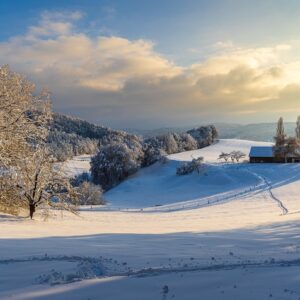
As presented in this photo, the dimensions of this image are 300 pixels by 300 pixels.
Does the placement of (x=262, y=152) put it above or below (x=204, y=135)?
below

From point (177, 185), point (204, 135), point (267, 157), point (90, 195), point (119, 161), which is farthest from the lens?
point (204, 135)

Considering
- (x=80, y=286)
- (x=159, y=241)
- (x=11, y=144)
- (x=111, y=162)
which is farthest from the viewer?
(x=111, y=162)

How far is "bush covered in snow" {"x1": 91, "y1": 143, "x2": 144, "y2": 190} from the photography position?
88875mm

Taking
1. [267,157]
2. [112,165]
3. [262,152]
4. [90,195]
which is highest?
[262,152]

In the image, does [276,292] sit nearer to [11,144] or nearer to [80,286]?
[80,286]

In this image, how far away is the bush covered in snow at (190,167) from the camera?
82.7 meters

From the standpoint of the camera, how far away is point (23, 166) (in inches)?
967

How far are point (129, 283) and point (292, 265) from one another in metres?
4.03

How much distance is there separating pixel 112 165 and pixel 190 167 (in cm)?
1695

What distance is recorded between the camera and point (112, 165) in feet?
291

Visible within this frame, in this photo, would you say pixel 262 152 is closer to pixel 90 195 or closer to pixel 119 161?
pixel 119 161

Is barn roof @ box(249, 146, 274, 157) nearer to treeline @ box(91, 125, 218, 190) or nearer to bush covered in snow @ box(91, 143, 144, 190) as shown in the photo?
treeline @ box(91, 125, 218, 190)

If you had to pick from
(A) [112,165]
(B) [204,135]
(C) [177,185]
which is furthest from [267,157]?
(B) [204,135]

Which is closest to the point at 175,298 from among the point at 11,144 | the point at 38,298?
the point at 38,298
